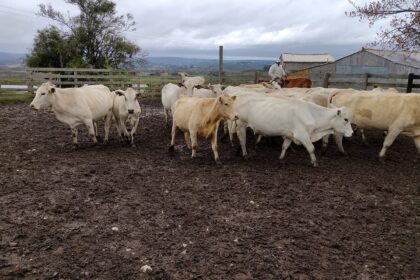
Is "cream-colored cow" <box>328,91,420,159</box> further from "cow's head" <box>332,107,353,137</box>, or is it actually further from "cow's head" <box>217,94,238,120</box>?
"cow's head" <box>217,94,238,120</box>

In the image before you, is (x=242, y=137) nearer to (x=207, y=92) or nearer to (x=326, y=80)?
(x=207, y=92)

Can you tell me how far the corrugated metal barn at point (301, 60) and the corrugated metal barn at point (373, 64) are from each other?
263 inches

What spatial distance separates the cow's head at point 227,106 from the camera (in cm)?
817

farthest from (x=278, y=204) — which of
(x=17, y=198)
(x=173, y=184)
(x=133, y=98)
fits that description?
(x=133, y=98)

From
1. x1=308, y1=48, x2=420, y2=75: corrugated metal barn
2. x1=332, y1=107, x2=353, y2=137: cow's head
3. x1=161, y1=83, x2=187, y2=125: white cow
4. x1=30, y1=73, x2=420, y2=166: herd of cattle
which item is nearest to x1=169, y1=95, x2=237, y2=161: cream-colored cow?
x1=30, y1=73, x2=420, y2=166: herd of cattle

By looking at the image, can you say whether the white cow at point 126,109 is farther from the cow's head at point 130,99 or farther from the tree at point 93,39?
the tree at point 93,39

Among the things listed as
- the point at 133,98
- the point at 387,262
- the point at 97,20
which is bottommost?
the point at 387,262

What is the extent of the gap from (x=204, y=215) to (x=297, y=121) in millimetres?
3578

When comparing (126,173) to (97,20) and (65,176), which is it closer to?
(65,176)

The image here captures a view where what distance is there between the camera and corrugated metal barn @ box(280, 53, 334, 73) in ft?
147

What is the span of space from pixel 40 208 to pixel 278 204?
11.5 ft

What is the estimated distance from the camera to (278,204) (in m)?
6.12

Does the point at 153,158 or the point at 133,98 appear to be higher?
the point at 133,98

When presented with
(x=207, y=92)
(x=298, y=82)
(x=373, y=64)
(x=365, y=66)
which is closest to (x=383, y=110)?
(x=207, y=92)
